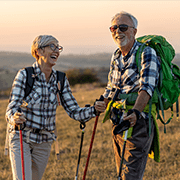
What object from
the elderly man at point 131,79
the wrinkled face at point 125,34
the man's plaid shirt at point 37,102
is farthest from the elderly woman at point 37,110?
the wrinkled face at point 125,34

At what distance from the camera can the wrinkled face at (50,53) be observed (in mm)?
3459

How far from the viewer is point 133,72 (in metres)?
3.27

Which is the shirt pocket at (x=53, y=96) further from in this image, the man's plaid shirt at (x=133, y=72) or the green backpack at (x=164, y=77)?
the green backpack at (x=164, y=77)

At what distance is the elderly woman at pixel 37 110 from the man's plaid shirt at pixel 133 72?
464 millimetres

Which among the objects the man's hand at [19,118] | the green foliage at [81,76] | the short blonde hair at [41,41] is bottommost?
the green foliage at [81,76]

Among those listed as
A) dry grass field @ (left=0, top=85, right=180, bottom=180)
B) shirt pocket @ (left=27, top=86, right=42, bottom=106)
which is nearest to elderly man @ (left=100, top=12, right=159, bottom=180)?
shirt pocket @ (left=27, top=86, right=42, bottom=106)

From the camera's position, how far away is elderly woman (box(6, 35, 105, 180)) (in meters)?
3.29

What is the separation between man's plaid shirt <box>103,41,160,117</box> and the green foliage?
128 ft

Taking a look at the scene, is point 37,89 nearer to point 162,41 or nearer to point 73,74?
point 162,41

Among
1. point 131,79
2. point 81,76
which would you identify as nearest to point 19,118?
point 131,79

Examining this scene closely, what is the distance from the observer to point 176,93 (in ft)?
10.6

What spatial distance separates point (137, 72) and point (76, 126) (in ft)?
23.6

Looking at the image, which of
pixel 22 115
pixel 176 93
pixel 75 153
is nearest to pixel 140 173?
pixel 176 93

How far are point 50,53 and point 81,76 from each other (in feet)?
132
